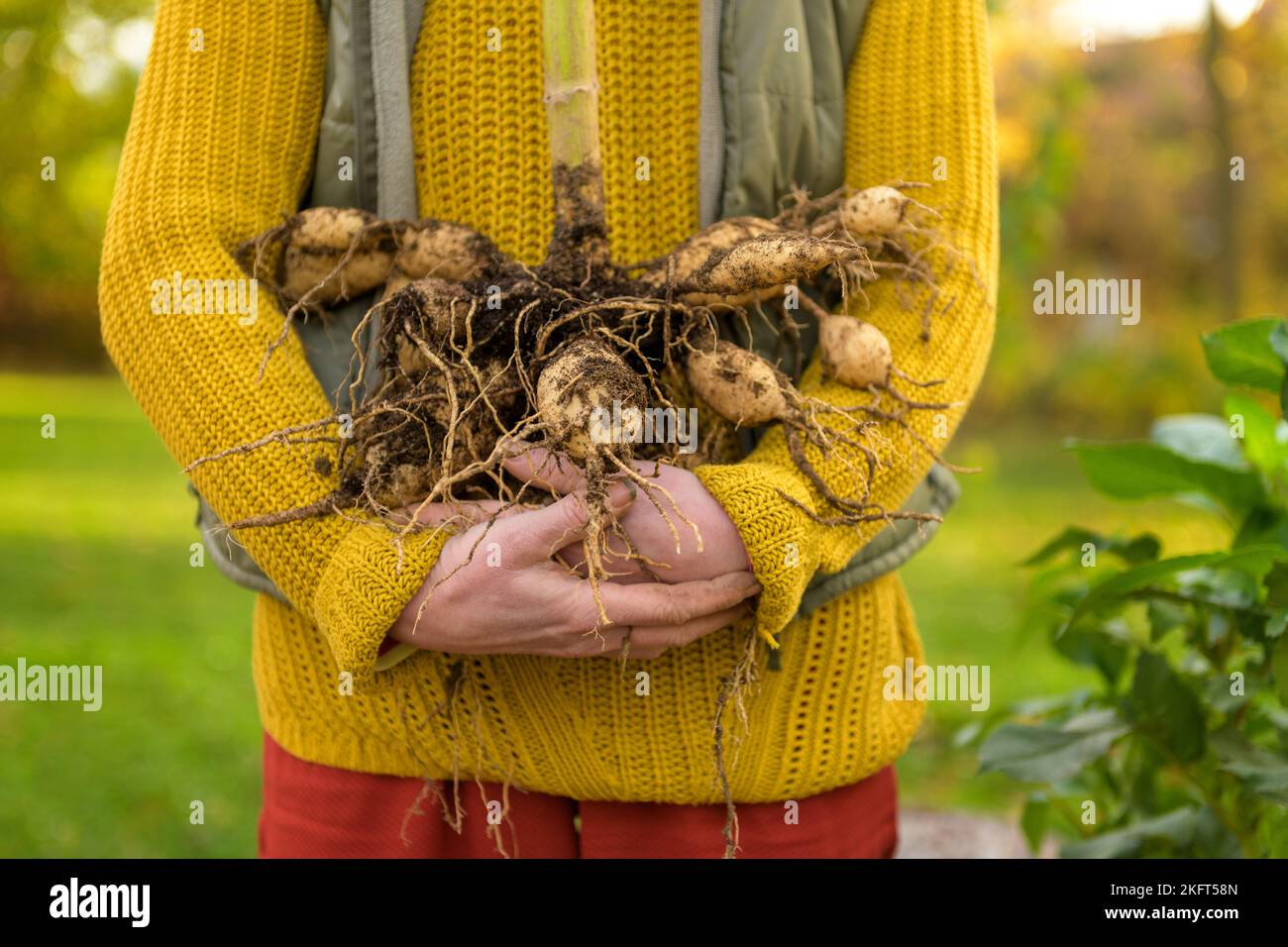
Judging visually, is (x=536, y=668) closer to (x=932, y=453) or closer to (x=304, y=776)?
(x=304, y=776)

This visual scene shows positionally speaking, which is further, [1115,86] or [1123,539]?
[1115,86]

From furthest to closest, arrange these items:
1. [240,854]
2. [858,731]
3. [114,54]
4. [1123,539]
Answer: [114,54], [240,854], [1123,539], [858,731]

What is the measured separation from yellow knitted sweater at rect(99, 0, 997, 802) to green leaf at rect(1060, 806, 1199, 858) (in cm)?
51

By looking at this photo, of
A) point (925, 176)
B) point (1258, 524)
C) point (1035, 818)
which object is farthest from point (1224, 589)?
point (925, 176)

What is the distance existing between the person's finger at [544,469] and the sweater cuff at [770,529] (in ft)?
0.35

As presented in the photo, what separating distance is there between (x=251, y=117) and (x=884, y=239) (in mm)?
597

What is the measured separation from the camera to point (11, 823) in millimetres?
2672

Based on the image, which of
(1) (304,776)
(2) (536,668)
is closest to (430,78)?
(2) (536,668)

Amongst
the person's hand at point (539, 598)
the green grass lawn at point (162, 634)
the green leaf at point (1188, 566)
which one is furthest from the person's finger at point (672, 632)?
the green grass lawn at point (162, 634)

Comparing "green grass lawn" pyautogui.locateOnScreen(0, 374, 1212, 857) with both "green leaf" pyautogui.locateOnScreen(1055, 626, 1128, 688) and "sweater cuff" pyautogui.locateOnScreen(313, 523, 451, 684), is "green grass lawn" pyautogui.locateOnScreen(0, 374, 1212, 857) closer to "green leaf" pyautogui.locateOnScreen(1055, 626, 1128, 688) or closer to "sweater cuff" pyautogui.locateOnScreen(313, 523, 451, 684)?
"green leaf" pyautogui.locateOnScreen(1055, 626, 1128, 688)

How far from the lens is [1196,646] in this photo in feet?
4.95

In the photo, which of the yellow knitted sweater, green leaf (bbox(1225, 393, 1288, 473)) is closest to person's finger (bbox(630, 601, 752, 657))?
the yellow knitted sweater

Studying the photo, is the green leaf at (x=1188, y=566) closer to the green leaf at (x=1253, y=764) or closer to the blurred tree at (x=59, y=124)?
the green leaf at (x=1253, y=764)

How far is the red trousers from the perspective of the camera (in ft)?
3.69
